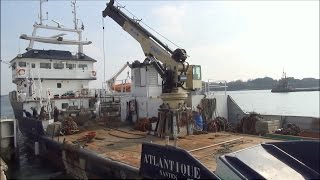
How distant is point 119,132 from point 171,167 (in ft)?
26.1

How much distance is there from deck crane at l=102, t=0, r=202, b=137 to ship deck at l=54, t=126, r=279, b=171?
47.3 inches

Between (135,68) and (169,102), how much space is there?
5459 mm

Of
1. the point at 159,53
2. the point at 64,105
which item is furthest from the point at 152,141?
the point at 64,105

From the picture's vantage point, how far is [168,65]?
38.2 feet

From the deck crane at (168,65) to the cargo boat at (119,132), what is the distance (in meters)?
0.48

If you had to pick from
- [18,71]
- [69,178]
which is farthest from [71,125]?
[18,71]

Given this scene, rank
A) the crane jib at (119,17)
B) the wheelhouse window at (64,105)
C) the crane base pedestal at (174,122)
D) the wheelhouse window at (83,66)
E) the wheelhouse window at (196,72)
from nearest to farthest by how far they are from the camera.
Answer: the crane base pedestal at (174,122) < the crane jib at (119,17) < the wheelhouse window at (196,72) < the wheelhouse window at (64,105) < the wheelhouse window at (83,66)

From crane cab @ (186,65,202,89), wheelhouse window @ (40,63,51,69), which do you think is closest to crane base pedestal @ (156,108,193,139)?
crane cab @ (186,65,202,89)

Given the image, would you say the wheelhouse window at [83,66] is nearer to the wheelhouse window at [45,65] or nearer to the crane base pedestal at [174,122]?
the wheelhouse window at [45,65]

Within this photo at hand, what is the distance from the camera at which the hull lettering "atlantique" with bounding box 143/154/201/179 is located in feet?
17.0

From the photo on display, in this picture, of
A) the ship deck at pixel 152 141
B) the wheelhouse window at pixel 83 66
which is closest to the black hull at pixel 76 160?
the ship deck at pixel 152 141

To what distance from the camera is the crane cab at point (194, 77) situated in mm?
12891

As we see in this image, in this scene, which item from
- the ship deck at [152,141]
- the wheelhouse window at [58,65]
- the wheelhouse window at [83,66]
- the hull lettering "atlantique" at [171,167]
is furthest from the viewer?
the wheelhouse window at [83,66]

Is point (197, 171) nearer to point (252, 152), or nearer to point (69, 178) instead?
point (252, 152)
